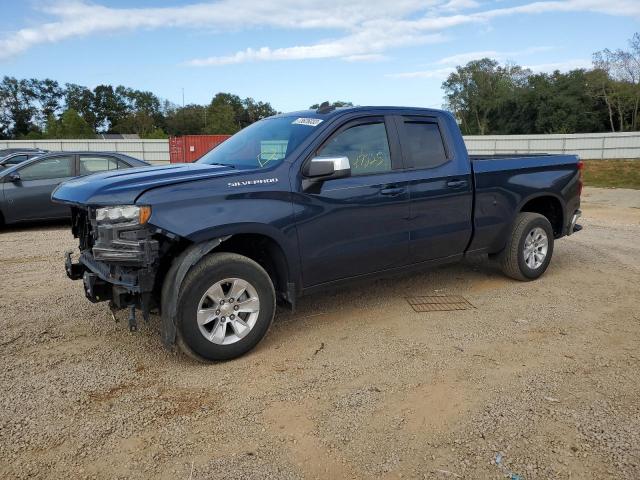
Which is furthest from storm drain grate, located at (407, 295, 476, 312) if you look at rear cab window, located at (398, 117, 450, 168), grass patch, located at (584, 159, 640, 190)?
grass patch, located at (584, 159, 640, 190)

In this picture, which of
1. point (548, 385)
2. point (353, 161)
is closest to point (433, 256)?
point (353, 161)

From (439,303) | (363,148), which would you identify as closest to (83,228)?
(363,148)

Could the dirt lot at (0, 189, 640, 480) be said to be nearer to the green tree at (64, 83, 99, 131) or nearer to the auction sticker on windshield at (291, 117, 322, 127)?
the auction sticker on windshield at (291, 117, 322, 127)

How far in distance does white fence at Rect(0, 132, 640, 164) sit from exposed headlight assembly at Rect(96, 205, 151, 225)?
74.3ft

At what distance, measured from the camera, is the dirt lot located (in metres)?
2.77

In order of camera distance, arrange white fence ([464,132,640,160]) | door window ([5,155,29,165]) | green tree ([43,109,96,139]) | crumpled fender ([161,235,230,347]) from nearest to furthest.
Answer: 1. crumpled fender ([161,235,230,347])
2. door window ([5,155,29,165])
3. white fence ([464,132,640,160])
4. green tree ([43,109,96,139])

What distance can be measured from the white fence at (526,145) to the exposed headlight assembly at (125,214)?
892 inches

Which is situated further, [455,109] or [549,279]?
[455,109]

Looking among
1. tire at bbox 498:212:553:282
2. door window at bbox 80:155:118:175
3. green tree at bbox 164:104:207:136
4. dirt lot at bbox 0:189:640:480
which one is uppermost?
green tree at bbox 164:104:207:136

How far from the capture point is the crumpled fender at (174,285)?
3627 millimetres

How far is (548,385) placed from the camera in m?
3.55

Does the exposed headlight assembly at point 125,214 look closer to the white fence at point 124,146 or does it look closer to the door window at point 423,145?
the door window at point 423,145

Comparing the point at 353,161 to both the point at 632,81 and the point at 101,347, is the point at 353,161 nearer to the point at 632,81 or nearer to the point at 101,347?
the point at 101,347

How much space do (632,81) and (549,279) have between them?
50.9m
